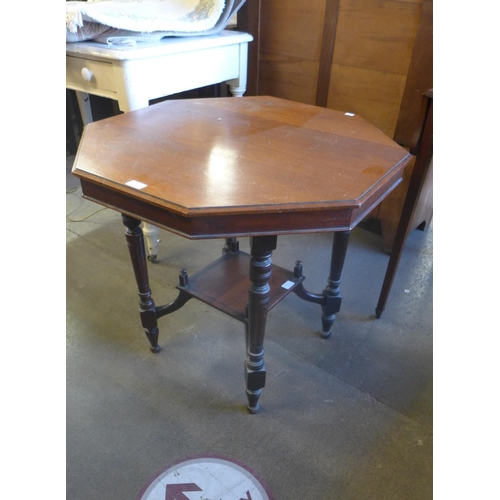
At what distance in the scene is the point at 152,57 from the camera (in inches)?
53.6

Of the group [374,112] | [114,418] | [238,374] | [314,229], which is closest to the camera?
[314,229]

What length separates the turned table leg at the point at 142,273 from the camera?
1.08 meters

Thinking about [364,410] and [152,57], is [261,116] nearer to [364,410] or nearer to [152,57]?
[152,57]

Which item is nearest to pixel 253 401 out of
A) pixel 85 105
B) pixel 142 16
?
pixel 142 16

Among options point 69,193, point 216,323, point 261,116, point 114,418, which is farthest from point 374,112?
point 69,193

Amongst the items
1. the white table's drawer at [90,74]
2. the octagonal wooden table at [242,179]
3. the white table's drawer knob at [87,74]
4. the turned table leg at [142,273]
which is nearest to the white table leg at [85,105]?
the white table's drawer at [90,74]

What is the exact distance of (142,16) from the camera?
143 centimetres

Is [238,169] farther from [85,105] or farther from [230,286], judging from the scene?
[85,105]

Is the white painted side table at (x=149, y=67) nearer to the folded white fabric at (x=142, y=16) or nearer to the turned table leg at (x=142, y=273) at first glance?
the folded white fabric at (x=142, y=16)

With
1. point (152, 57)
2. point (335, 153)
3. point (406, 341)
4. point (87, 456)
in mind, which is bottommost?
point (87, 456)

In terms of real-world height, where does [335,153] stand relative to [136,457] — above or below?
above

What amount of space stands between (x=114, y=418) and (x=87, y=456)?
0.38ft

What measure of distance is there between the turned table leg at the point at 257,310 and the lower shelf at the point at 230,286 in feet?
0.36

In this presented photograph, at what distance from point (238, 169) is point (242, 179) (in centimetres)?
5
